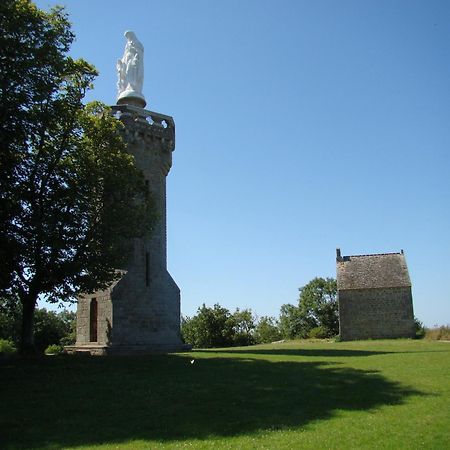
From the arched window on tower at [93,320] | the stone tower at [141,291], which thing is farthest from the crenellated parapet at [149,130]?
the arched window on tower at [93,320]

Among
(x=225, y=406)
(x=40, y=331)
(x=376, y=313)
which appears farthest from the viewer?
(x=376, y=313)

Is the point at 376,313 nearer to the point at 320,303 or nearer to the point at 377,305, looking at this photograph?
the point at 377,305

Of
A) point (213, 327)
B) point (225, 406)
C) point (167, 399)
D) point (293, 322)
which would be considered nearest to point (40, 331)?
point (213, 327)

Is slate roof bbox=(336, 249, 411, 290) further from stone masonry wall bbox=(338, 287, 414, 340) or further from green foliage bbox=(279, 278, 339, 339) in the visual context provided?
green foliage bbox=(279, 278, 339, 339)

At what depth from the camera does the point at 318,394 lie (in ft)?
36.9

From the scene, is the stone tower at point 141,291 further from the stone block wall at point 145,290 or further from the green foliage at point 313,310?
the green foliage at point 313,310

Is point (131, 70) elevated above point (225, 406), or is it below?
above

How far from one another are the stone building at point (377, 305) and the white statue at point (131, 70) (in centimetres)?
2604

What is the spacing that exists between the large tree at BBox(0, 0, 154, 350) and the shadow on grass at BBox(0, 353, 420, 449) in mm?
3331

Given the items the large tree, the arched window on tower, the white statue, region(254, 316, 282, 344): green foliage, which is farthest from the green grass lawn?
region(254, 316, 282, 344): green foliage

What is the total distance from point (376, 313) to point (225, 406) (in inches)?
1357

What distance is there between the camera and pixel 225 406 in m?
10.2

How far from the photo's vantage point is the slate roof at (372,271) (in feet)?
139

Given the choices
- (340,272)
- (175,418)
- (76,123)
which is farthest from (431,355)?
(340,272)
